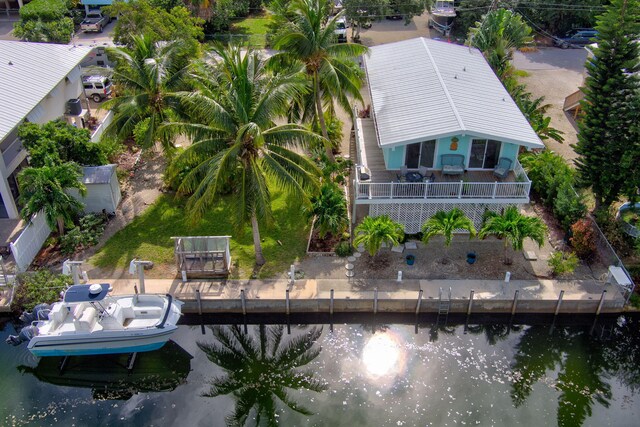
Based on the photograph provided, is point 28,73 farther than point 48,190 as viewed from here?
Yes

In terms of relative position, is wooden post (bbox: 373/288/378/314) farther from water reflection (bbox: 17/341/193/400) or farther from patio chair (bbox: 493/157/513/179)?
patio chair (bbox: 493/157/513/179)

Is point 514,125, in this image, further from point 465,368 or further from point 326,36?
point 465,368

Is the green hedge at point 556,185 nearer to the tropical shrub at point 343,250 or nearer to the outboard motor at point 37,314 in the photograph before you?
the tropical shrub at point 343,250

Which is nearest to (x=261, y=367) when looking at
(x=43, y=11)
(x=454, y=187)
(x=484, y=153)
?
(x=454, y=187)

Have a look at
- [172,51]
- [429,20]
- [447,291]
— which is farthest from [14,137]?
[429,20]

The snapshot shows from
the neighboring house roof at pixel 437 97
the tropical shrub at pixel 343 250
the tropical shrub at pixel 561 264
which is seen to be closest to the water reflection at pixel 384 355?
the tropical shrub at pixel 343 250

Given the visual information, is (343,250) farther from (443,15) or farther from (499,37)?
(443,15)
